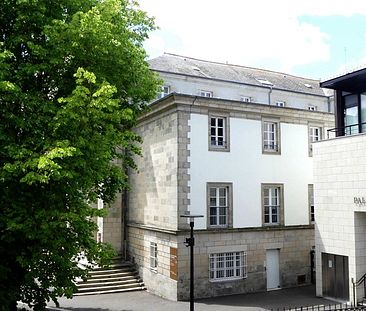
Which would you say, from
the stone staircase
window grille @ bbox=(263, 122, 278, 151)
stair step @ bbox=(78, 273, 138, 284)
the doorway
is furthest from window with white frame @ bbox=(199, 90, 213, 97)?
the doorway

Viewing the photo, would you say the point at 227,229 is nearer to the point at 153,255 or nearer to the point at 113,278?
the point at 153,255

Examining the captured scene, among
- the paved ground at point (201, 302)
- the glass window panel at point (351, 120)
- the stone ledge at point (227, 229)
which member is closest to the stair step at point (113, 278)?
the paved ground at point (201, 302)

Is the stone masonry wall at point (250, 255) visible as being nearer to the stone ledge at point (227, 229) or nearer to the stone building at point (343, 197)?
the stone ledge at point (227, 229)

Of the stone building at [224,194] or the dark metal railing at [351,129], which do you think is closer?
the dark metal railing at [351,129]

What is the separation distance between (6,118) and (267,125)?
13523 mm

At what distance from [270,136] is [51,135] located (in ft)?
42.5

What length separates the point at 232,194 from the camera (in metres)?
19.8

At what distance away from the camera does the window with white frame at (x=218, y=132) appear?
19.9m

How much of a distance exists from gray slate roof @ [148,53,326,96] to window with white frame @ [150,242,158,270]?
43.3 feet

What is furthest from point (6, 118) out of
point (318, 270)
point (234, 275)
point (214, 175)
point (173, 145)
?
point (318, 270)

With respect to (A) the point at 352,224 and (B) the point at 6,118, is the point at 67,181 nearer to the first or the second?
(B) the point at 6,118

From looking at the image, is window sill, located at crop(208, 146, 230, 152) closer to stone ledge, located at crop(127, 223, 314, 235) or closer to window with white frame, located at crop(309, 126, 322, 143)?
stone ledge, located at crop(127, 223, 314, 235)

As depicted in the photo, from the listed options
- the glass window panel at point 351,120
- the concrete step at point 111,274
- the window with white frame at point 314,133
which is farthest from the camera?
the window with white frame at point 314,133

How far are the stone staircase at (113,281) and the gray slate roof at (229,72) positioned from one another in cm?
1361
